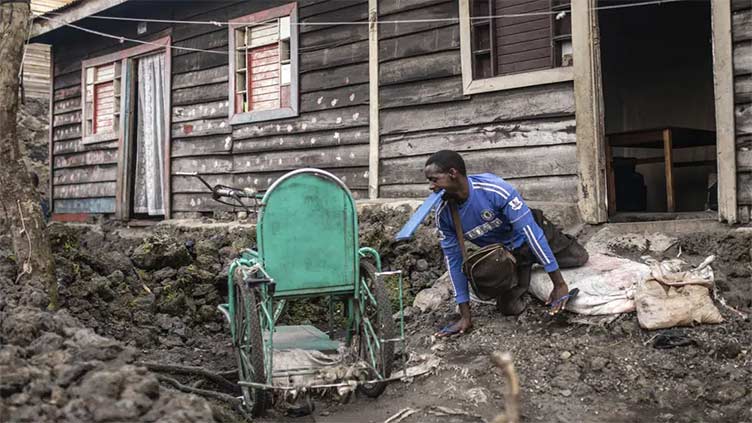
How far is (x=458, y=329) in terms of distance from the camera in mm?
5352

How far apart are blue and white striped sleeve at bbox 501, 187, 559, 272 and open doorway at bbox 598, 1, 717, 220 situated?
4496 mm

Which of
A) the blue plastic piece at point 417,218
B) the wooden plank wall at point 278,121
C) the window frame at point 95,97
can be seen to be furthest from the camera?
the window frame at point 95,97

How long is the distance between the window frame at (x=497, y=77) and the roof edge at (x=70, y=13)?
5.81 m

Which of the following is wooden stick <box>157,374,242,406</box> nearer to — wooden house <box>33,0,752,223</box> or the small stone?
the small stone

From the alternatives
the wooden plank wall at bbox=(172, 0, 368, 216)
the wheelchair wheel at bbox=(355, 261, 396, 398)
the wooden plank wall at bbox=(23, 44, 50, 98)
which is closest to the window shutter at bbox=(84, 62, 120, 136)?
the wooden plank wall at bbox=(172, 0, 368, 216)

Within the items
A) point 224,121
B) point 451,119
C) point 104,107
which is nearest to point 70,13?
point 104,107

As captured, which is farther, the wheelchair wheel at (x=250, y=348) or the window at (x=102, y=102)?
the window at (x=102, y=102)

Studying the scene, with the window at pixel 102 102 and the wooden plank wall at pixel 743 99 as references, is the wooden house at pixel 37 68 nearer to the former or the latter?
the window at pixel 102 102

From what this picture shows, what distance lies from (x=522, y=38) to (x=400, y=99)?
5.11 feet

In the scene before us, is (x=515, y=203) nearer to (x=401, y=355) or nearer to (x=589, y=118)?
(x=401, y=355)

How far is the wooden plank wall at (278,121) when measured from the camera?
8.73 metres

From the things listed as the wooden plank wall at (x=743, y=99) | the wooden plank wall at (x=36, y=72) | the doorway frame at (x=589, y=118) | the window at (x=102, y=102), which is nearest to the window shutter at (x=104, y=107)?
the window at (x=102, y=102)

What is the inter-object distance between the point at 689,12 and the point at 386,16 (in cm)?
418

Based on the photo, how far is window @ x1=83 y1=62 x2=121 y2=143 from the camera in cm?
1239
